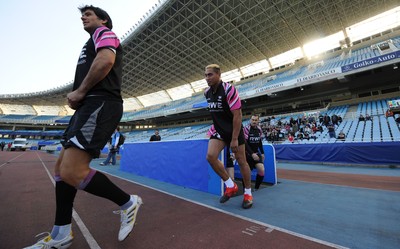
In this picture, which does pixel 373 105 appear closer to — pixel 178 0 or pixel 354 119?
pixel 354 119

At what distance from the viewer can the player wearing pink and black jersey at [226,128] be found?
8.50 feet

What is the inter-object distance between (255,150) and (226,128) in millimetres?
1726

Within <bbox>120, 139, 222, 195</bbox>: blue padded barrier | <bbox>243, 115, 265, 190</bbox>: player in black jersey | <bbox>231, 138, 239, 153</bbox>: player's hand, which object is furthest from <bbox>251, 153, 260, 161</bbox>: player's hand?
<bbox>231, 138, 239, 153</bbox>: player's hand

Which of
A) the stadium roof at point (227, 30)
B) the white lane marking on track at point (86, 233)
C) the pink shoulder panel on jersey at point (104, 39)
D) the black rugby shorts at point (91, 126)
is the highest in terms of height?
the stadium roof at point (227, 30)

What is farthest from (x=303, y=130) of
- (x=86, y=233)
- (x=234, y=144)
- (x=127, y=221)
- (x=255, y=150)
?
(x=86, y=233)

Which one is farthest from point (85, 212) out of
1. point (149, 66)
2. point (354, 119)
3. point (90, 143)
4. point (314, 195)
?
point (149, 66)

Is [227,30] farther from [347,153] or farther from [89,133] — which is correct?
[89,133]

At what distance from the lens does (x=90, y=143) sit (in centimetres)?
142

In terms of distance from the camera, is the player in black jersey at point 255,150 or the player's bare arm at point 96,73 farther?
the player in black jersey at point 255,150

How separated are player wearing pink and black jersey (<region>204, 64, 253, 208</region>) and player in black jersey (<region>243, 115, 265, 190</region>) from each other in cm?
121

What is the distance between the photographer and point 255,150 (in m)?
4.11

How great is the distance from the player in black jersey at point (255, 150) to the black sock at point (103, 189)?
282 centimetres

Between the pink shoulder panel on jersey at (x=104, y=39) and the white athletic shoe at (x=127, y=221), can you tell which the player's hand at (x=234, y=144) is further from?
the pink shoulder panel on jersey at (x=104, y=39)

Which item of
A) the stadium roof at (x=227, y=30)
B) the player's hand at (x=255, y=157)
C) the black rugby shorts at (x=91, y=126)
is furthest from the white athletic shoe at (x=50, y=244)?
the stadium roof at (x=227, y=30)
